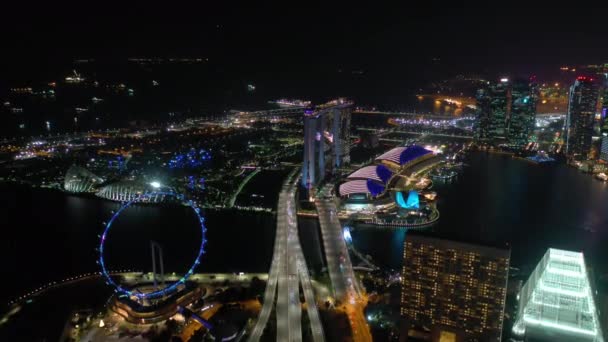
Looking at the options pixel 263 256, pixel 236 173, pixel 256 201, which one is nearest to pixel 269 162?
pixel 236 173

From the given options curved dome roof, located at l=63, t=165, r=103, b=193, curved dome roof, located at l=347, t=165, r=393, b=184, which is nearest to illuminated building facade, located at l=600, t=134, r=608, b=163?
curved dome roof, located at l=347, t=165, r=393, b=184

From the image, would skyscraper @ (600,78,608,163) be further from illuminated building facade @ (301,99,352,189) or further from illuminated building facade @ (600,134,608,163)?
illuminated building facade @ (301,99,352,189)

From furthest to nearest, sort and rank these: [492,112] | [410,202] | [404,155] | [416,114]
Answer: [416,114]
[492,112]
[404,155]
[410,202]

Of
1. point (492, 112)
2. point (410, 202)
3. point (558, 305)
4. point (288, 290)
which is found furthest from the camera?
point (492, 112)

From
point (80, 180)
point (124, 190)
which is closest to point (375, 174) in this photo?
point (124, 190)

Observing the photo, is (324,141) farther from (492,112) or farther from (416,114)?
(416,114)

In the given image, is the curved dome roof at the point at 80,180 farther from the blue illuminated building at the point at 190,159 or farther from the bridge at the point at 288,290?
the bridge at the point at 288,290

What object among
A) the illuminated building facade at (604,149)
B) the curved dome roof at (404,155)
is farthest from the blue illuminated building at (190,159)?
the illuminated building facade at (604,149)
